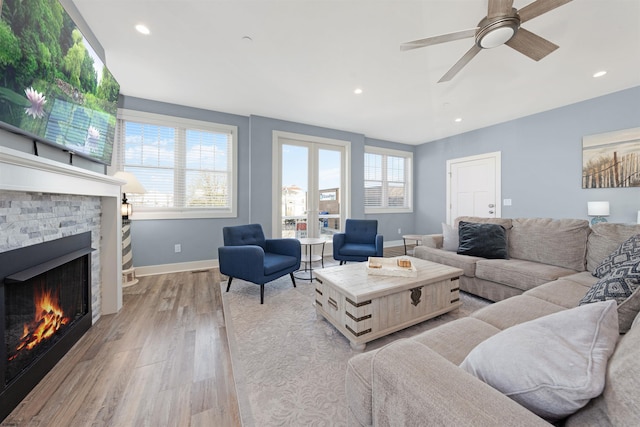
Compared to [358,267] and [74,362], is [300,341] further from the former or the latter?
[74,362]

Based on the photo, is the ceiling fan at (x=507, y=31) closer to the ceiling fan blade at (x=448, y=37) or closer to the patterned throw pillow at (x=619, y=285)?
the ceiling fan blade at (x=448, y=37)

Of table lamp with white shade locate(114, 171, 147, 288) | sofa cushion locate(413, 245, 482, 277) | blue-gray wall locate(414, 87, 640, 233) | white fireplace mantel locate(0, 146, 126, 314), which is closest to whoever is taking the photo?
white fireplace mantel locate(0, 146, 126, 314)

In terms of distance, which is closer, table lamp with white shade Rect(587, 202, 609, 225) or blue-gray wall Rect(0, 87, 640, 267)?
table lamp with white shade Rect(587, 202, 609, 225)

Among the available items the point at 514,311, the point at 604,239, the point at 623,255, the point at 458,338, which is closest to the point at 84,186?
the point at 458,338

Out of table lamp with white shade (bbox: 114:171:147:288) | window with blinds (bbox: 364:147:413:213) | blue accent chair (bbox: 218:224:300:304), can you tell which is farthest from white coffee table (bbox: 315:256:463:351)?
window with blinds (bbox: 364:147:413:213)

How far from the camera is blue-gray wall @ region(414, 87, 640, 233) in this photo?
10.6 feet

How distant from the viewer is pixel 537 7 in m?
1.54

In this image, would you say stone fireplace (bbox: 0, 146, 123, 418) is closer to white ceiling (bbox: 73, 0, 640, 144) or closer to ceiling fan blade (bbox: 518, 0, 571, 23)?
white ceiling (bbox: 73, 0, 640, 144)

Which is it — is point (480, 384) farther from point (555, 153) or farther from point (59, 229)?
point (555, 153)

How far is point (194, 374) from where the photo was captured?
59.8 inches

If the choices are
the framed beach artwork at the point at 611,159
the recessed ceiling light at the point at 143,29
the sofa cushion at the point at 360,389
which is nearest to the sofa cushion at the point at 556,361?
the sofa cushion at the point at 360,389

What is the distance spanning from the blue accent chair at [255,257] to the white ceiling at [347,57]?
1.92 metres

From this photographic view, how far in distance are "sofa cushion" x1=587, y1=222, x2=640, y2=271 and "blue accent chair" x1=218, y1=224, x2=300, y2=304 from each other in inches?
113

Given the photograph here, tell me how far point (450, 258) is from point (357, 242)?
146 centimetres
